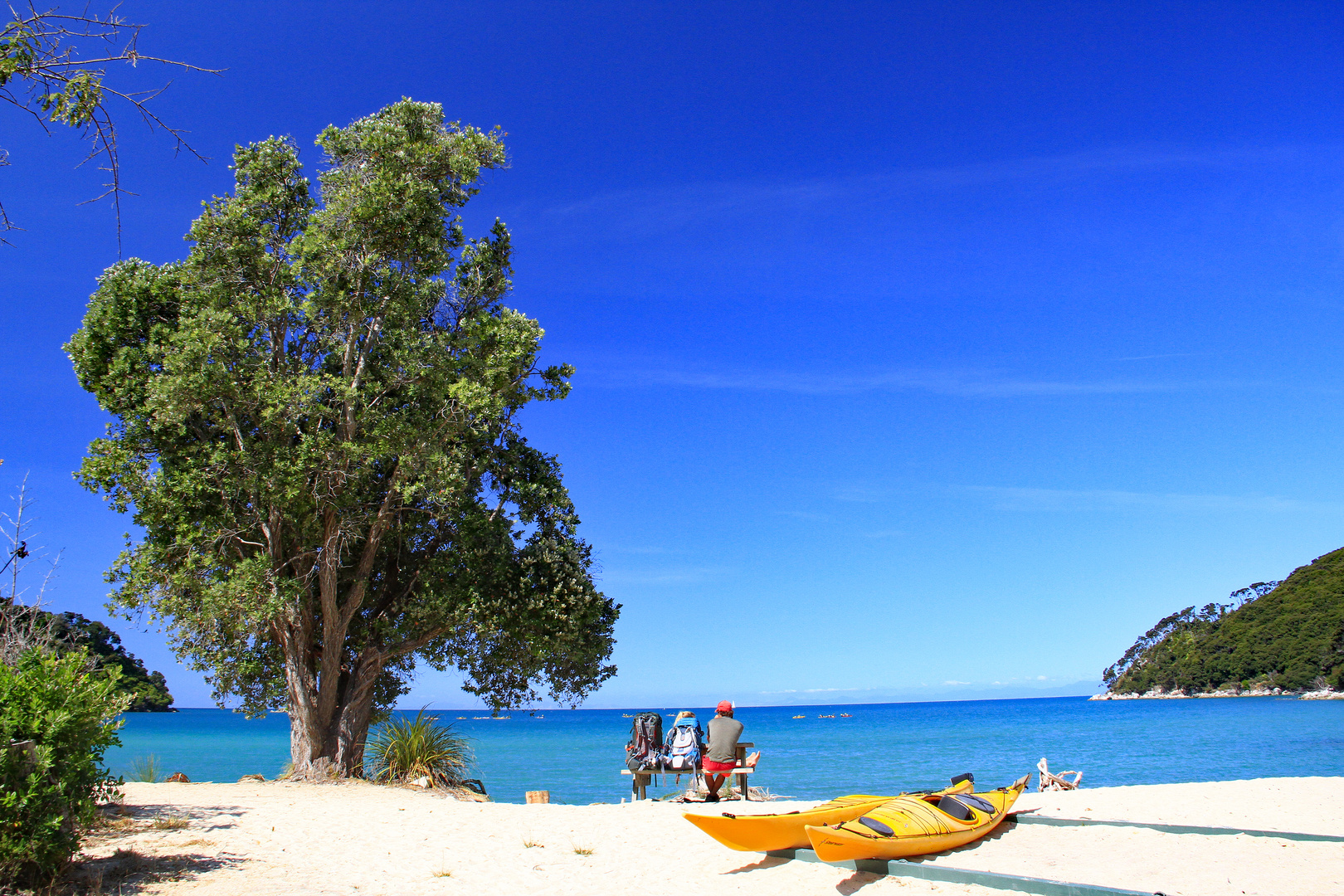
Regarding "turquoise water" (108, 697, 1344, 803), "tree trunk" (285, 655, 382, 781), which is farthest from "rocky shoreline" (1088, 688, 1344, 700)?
"tree trunk" (285, 655, 382, 781)

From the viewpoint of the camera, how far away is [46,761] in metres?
5.29

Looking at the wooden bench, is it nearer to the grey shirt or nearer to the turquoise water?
the grey shirt

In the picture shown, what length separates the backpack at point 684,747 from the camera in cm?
1196

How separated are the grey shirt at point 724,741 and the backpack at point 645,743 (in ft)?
4.98

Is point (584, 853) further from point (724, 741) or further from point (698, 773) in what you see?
point (698, 773)

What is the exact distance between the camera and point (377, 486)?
48.6ft

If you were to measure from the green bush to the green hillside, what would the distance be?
4309 inches

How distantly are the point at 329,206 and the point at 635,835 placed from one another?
11525mm

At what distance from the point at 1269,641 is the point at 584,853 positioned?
126 meters

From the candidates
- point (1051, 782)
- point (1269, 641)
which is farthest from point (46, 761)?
point (1269, 641)

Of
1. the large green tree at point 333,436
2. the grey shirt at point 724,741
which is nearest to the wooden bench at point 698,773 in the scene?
the grey shirt at point 724,741

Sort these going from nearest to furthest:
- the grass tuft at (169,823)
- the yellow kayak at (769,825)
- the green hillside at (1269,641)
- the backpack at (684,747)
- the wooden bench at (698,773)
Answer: the yellow kayak at (769,825), the grass tuft at (169,823), the wooden bench at (698,773), the backpack at (684,747), the green hillside at (1269,641)

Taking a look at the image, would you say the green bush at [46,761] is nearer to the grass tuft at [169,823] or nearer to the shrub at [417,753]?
the grass tuft at [169,823]

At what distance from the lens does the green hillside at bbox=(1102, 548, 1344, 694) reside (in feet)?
296
